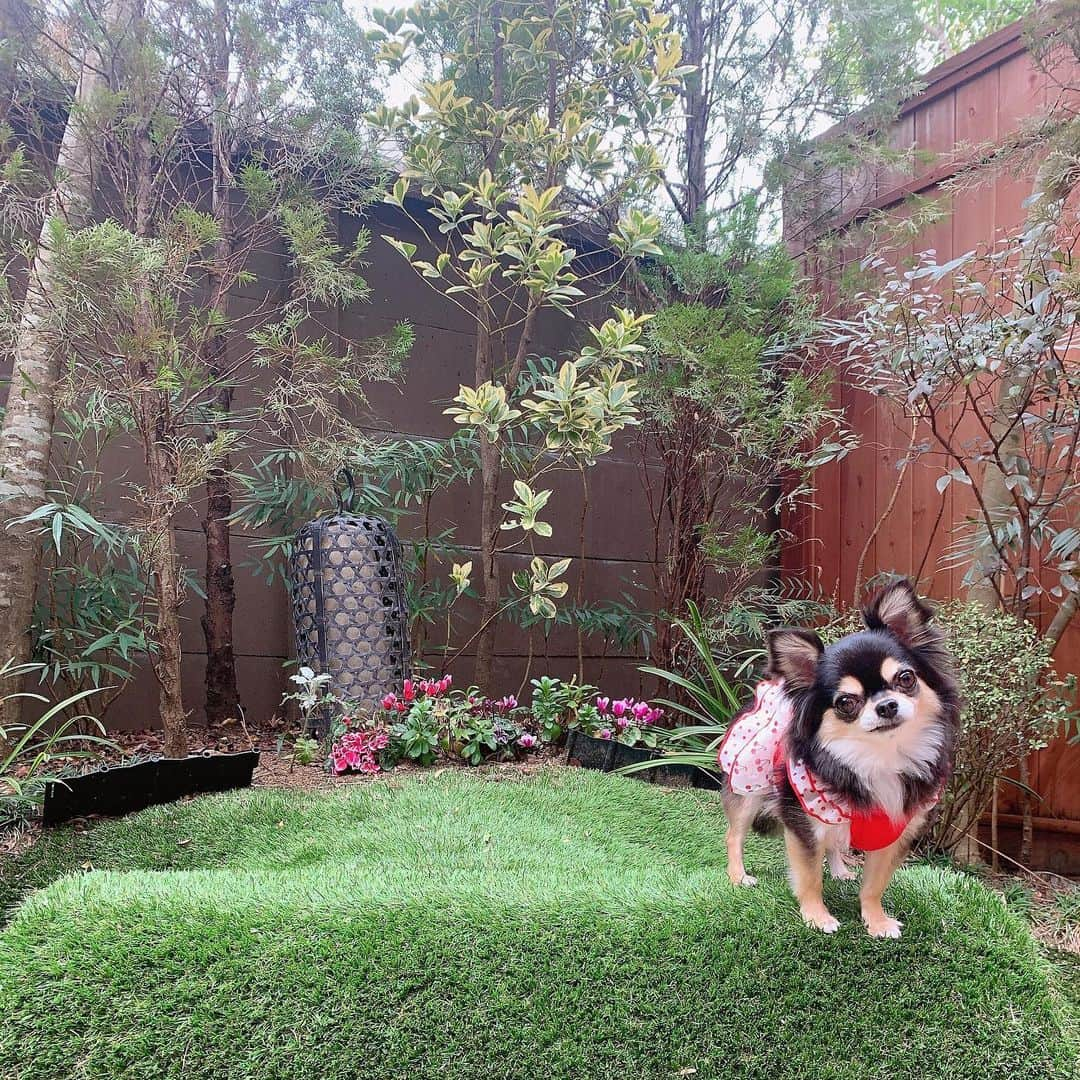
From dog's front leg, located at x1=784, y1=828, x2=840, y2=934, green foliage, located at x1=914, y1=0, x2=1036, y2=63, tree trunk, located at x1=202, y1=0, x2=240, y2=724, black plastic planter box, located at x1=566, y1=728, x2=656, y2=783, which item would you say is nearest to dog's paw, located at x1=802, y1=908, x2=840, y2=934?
dog's front leg, located at x1=784, y1=828, x2=840, y2=934

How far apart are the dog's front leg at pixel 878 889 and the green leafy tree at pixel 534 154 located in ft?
5.26

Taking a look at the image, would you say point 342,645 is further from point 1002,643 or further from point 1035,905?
point 1035,905

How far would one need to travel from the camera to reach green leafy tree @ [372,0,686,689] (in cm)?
303

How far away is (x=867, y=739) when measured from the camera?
1.55 meters

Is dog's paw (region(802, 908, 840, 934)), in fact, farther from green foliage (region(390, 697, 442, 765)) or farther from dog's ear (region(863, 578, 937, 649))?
green foliage (region(390, 697, 442, 765))

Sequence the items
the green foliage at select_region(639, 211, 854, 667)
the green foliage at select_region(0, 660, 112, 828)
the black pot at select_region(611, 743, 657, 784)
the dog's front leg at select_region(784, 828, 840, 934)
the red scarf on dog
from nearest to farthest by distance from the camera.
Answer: the red scarf on dog → the dog's front leg at select_region(784, 828, 840, 934) → the green foliage at select_region(0, 660, 112, 828) → the black pot at select_region(611, 743, 657, 784) → the green foliage at select_region(639, 211, 854, 667)

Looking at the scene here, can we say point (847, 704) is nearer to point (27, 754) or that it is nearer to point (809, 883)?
point (809, 883)

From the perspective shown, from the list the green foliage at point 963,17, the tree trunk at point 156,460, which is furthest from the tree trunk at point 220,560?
the green foliage at point 963,17

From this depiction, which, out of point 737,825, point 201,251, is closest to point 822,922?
point 737,825

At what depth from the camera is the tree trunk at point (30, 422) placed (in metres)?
2.74

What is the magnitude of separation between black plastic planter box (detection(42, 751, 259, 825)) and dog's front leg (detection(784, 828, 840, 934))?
185 centimetres

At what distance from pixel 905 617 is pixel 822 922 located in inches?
25.9

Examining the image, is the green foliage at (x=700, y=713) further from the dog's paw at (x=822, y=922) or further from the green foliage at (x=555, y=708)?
the dog's paw at (x=822, y=922)

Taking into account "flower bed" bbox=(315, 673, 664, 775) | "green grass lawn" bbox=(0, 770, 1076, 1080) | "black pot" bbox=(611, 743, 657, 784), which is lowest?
"green grass lawn" bbox=(0, 770, 1076, 1080)
